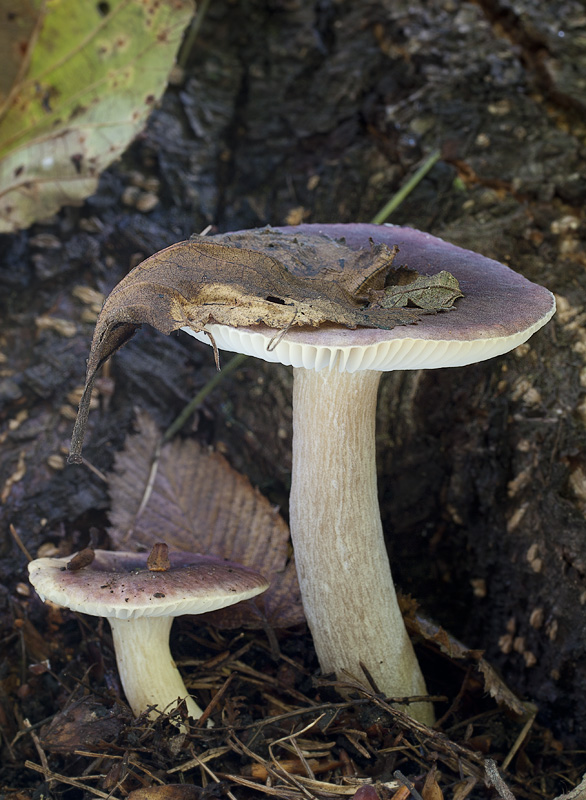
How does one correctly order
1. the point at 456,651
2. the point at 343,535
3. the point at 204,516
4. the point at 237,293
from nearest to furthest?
the point at 237,293, the point at 343,535, the point at 456,651, the point at 204,516

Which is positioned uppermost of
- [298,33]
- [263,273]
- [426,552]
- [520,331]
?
[298,33]

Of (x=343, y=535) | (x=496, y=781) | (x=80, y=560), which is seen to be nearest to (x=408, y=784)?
(x=496, y=781)

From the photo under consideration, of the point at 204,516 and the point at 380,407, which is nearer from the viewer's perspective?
the point at 204,516

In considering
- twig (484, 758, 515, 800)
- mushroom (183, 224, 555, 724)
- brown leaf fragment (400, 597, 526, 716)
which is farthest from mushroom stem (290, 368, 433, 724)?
twig (484, 758, 515, 800)

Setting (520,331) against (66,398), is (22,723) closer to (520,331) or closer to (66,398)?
(66,398)

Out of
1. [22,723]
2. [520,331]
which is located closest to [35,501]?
[22,723]

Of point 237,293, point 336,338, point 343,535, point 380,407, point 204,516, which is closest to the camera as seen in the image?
point 336,338

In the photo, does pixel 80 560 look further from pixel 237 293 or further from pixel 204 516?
pixel 237 293
